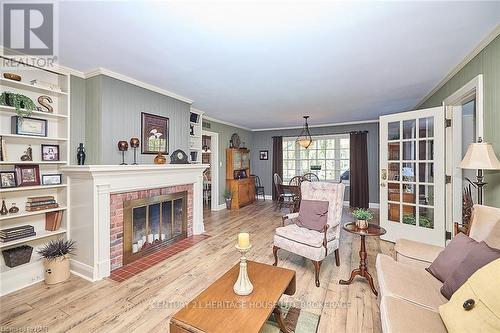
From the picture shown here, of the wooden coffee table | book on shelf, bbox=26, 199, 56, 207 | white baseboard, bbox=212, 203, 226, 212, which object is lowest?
white baseboard, bbox=212, 203, 226, 212

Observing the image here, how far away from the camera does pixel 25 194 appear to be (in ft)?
8.45

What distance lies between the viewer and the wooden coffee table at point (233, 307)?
130 centimetres

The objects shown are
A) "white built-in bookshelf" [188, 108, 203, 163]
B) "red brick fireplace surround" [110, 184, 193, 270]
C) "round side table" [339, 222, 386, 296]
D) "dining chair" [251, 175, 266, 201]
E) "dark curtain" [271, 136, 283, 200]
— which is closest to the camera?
"round side table" [339, 222, 386, 296]

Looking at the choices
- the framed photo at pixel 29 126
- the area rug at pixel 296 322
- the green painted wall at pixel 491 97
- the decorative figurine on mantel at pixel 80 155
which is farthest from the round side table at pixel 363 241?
the framed photo at pixel 29 126

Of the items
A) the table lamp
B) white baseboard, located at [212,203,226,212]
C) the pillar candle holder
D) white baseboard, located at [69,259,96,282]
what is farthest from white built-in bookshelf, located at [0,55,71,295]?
the table lamp

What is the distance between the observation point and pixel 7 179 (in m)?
2.37

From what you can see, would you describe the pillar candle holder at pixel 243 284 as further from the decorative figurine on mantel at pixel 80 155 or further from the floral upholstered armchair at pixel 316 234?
the decorative figurine on mantel at pixel 80 155

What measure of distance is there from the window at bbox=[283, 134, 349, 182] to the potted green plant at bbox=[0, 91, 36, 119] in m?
6.14

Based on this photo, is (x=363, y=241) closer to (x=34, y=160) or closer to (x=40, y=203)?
(x=40, y=203)

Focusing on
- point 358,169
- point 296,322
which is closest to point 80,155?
point 296,322

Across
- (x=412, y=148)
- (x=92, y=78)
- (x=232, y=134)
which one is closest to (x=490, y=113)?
(x=412, y=148)

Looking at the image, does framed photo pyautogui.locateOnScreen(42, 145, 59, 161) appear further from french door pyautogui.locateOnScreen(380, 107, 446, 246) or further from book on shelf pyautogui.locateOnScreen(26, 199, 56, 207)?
french door pyautogui.locateOnScreen(380, 107, 446, 246)

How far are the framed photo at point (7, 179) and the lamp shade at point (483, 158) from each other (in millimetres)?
4508

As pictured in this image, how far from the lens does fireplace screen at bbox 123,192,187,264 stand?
2996 mm
